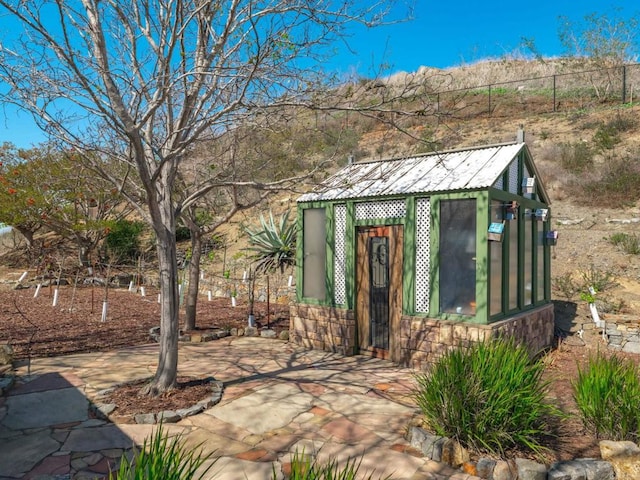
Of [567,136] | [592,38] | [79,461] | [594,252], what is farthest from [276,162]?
[592,38]

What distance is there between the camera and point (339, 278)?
6953mm

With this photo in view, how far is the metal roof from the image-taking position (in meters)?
5.83

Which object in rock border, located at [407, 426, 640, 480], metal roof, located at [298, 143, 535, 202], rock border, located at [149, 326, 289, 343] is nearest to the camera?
rock border, located at [407, 426, 640, 480]

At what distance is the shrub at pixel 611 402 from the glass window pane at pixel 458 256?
1.70 meters

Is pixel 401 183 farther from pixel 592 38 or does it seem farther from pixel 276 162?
pixel 592 38

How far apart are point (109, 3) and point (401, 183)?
411cm

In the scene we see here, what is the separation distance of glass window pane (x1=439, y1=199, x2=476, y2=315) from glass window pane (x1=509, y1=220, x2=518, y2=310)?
93 centimetres

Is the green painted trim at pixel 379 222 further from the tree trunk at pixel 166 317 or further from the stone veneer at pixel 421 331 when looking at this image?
the tree trunk at pixel 166 317

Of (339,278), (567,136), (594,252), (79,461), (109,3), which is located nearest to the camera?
(79,461)

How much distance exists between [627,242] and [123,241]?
15.8m

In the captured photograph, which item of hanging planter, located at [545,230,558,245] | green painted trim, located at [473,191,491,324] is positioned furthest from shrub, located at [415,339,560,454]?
hanging planter, located at [545,230,558,245]

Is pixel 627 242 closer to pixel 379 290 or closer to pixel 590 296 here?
pixel 590 296

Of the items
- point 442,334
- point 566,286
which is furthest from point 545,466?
point 566,286

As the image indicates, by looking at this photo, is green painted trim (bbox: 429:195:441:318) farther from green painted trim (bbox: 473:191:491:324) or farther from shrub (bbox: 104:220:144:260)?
shrub (bbox: 104:220:144:260)
